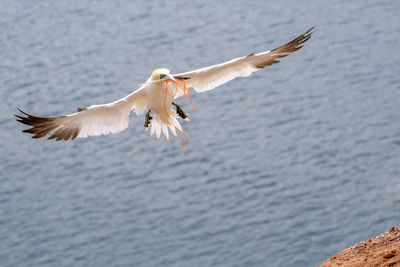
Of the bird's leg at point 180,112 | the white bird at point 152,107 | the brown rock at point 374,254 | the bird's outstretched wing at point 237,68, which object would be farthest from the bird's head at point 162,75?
the brown rock at point 374,254

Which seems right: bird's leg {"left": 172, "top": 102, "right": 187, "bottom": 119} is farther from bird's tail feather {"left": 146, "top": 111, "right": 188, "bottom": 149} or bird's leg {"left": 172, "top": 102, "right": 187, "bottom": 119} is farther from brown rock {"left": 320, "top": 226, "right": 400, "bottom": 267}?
brown rock {"left": 320, "top": 226, "right": 400, "bottom": 267}

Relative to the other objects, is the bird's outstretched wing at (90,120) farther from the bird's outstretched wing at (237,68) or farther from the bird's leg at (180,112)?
the bird's outstretched wing at (237,68)

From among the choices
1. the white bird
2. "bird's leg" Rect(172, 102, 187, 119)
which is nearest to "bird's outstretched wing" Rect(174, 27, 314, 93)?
the white bird

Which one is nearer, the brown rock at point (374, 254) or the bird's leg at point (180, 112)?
the brown rock at point (374, 254)

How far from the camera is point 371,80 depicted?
1828cm

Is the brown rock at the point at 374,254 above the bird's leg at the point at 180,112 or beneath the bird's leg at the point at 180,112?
beneath

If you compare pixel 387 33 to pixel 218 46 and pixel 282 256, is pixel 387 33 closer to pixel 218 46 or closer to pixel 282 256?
pixel 218 46

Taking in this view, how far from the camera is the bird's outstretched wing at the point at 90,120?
27.5 feet

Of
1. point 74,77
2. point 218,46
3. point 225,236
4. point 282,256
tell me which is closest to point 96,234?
point 225,236

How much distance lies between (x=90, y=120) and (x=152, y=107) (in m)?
0.82

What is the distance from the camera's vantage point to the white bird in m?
8.25

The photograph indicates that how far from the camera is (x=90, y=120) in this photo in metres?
8.63

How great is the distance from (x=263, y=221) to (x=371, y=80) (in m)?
5.76

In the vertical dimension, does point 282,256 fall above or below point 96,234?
below
